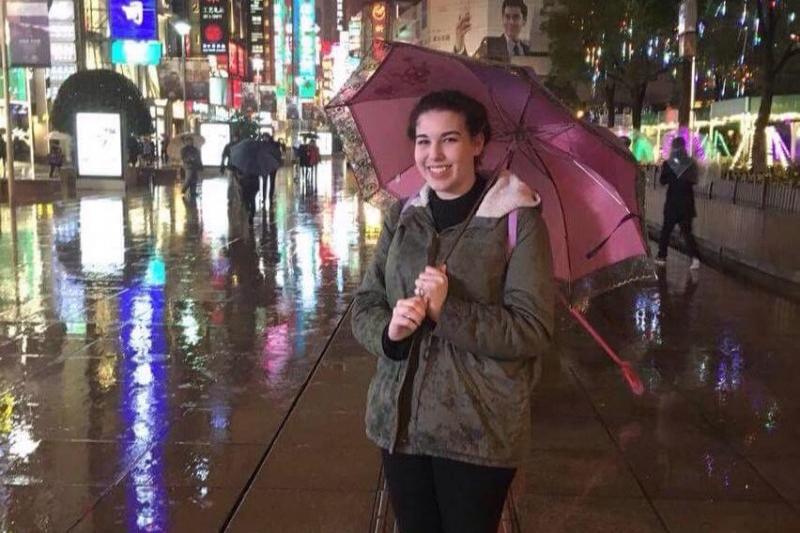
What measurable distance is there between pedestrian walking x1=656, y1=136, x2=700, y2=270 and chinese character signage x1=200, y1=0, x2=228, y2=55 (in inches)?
1805

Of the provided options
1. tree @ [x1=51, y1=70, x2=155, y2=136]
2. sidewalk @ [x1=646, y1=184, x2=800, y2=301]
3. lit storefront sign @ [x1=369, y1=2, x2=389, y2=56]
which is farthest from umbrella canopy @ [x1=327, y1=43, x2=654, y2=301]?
lit storefront sign @ [x1=369, y1=2, x2=389, y2=56]

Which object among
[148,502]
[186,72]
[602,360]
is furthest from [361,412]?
[186,72]

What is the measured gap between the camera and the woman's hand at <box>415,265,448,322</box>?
2355mm

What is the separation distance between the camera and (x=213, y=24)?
5497 centimetres

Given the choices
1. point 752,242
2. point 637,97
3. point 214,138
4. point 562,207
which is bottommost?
point 752,242

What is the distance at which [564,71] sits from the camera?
3603 cm

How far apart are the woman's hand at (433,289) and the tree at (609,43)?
2827 cm

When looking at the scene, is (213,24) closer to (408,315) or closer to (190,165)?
(190,165)

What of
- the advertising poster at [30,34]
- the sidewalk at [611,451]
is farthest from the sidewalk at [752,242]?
the advertising poster at [30,34]

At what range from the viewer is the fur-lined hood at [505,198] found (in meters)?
Answer: 2.49

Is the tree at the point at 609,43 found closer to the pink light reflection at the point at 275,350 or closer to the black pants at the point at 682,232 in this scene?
the black pants at the point at 682,232

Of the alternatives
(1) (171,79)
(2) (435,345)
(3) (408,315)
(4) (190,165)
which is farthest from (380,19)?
(3) (408,315)

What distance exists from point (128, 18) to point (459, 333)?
3443cm

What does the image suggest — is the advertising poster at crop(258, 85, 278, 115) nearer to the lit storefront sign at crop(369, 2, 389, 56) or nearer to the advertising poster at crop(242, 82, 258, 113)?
the advertising poster at crop(242, 82, 258, 113)
